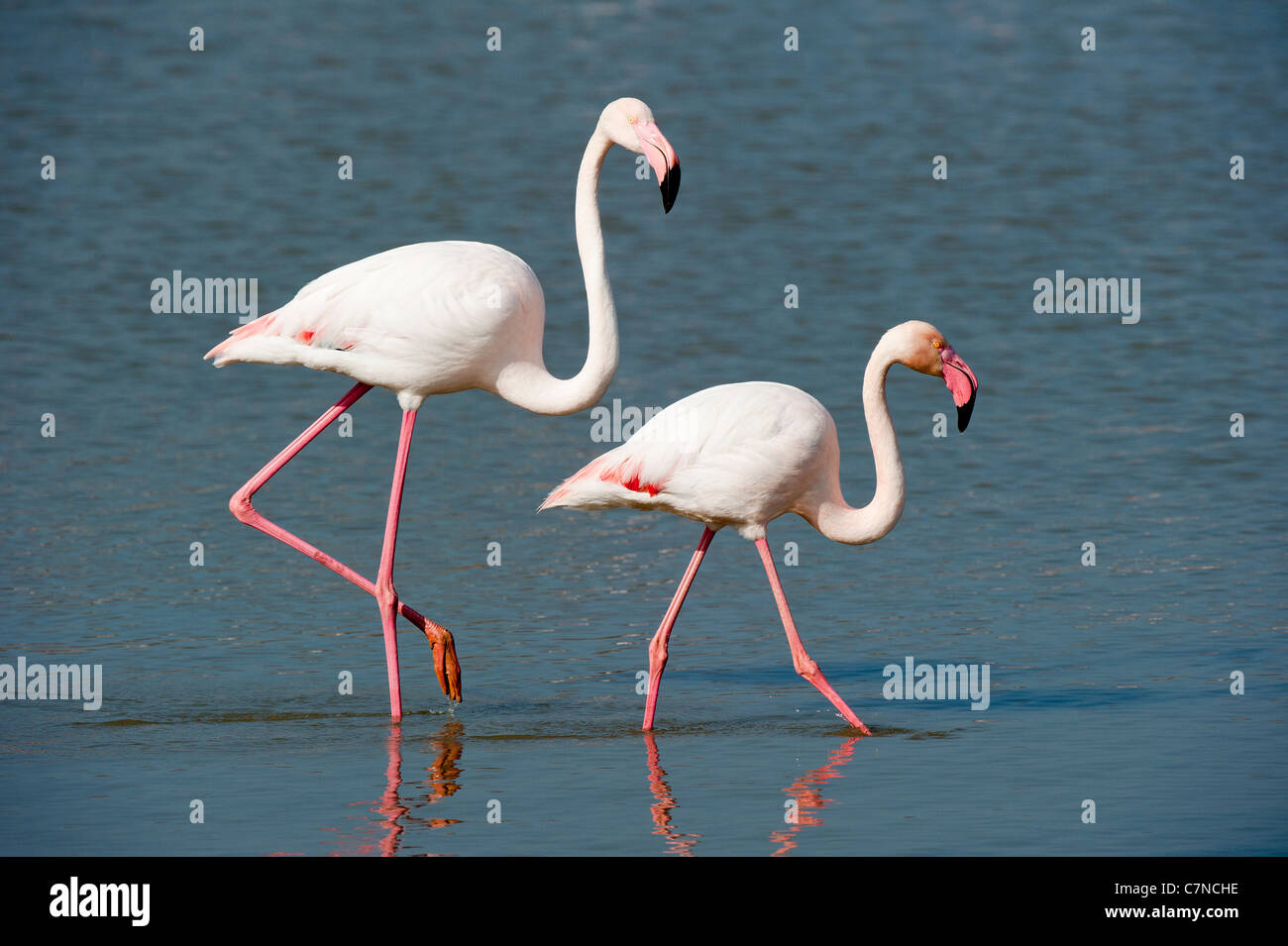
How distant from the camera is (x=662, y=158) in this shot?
9.59m

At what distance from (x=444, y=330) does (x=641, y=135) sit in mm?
1317

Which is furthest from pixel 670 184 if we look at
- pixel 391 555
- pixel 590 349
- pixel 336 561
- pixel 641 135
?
pixel 336 561

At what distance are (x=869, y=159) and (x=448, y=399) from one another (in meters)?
8.62

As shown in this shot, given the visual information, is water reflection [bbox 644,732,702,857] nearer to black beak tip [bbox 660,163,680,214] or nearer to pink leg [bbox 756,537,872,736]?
pink leg [bbox 756,537,872,736]

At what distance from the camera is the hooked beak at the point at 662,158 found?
945 cm

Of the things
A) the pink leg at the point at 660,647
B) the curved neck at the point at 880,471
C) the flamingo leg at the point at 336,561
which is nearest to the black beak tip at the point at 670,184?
the curved neck at the point at 880,471

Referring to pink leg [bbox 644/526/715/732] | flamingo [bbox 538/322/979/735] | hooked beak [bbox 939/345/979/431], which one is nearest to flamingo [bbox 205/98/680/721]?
flamingo [bbox 538/322/979/735]

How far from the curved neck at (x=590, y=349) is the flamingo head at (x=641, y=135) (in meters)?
0.12

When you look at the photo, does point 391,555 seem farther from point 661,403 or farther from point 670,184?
point 661,403

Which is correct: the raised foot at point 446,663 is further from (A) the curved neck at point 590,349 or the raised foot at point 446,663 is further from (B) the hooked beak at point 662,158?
(B) the hooked beak at point 662,158

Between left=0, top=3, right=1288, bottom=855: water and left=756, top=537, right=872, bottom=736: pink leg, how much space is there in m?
0.22

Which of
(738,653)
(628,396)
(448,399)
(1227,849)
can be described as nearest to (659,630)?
(738,653)

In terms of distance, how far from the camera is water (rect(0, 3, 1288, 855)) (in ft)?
28.3
